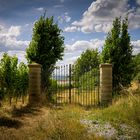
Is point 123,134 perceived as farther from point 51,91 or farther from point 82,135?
point 51,91

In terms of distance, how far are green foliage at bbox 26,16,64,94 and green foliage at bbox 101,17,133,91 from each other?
2851 mm

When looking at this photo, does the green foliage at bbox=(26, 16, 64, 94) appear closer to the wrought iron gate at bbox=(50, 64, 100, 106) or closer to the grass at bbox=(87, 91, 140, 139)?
the wrought iron gate at bbox=(50, 64, 100, 106)

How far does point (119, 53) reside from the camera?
17.8 meters

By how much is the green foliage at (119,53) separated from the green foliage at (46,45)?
9.35 ft

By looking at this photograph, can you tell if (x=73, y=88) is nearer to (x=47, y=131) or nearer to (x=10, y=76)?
(x=10, y=76)

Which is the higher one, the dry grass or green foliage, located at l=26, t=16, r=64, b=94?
green foliage, located at l=26, t=16, r=64, b=94

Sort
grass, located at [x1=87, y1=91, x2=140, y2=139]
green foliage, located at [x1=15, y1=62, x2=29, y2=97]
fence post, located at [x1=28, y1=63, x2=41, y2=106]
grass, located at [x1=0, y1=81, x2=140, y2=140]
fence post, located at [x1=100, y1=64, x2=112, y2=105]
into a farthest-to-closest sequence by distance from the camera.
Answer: green foliage, located at [x1=15, y1=62, x2=29, y2=97], fence post, located at [x1=28, y1=63, x2=41, y2=106], fence post, located at [x1=100, y1=64, x2=112, y2=105], grass, located at [x1=87, y1=91, x2=140, y2=139], grass, located at [x1=0, y1=81, x2=140, y2=140]

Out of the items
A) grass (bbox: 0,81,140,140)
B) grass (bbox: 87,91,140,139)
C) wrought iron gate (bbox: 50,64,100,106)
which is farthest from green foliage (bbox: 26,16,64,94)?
grass (bbox: 87,91,140,139)

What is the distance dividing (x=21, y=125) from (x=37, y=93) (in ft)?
17.4

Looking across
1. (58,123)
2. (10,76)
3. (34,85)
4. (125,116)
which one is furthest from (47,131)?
(10,76)

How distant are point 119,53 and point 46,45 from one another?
14.3ft

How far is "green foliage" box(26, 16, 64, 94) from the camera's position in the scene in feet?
56.0

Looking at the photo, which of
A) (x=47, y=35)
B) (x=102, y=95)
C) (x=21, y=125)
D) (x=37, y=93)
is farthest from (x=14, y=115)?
(x=47, y=35)

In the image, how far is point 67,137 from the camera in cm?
702
